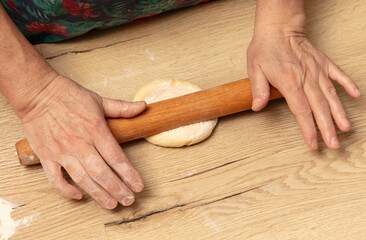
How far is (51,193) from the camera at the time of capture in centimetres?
123

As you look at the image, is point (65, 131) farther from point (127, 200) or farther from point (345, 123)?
point (345, 123)

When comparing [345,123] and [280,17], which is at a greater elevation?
[280,17]

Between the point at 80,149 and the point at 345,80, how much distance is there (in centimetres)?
84

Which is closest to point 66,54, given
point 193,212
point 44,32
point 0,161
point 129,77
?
point 44,32

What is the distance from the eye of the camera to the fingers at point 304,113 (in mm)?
1148

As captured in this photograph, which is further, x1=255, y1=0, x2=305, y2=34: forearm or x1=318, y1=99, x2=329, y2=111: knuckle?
x1=255, y1=0, x2=305, y2=34: forearm

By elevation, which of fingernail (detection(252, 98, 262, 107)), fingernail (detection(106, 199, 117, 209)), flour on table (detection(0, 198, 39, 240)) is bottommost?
flour on table (detection(0, 198, 39, 240))

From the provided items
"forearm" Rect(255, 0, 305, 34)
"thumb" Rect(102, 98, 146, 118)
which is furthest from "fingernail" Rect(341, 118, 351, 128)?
"thumb" Rect(102, 98, 146, 118)

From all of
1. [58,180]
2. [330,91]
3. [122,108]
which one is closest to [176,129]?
[122,108]

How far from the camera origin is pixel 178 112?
1207 millimetres

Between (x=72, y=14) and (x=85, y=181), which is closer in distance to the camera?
(x=85, y=181)

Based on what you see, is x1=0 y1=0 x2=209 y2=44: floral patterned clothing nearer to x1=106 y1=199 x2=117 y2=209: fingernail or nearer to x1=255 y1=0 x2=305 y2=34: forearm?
x1=255 y1=0 x2=305 y2=34: forearm

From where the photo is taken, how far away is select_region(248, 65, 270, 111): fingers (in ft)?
3.84

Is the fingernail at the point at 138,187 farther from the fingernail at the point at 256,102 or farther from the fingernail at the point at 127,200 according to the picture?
the fingernail at the point at 256,102
